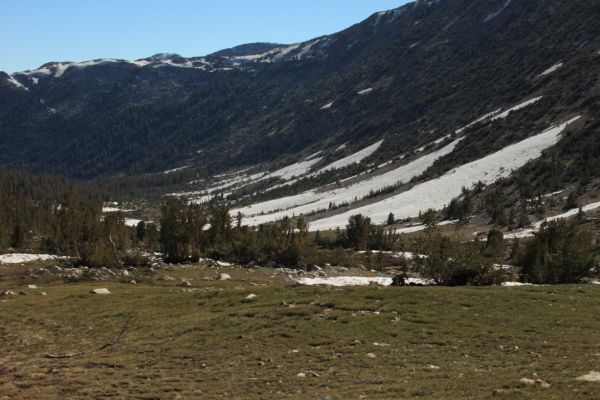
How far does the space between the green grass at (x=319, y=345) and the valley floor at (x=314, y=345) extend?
0.21 ft

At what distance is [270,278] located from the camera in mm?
60875

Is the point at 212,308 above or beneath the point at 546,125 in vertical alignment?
beneath

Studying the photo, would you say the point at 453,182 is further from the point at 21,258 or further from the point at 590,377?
the point at 590,377

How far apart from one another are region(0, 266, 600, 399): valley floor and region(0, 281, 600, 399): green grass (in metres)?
0.06

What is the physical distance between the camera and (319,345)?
80.3 feet

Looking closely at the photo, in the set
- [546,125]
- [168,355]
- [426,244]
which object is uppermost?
[546,125]

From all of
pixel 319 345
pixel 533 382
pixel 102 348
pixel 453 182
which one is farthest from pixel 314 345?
pixel 453 182

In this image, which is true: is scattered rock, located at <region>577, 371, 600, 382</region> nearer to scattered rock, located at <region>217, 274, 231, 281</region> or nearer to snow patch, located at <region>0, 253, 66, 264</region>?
scattered rock, located at <region>217, 274, 231, 281</region>

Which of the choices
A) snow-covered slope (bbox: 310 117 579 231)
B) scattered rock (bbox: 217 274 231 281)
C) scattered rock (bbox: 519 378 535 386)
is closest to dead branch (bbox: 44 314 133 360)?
scattered rock (bbox: 519 378 535 386)

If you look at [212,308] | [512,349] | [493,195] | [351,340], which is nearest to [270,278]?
[212,308]

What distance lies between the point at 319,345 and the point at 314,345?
0.25m

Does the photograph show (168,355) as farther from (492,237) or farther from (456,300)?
(492,237)

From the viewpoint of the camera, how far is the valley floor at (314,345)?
1888 centimetres

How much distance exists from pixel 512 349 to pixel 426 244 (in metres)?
22.1
